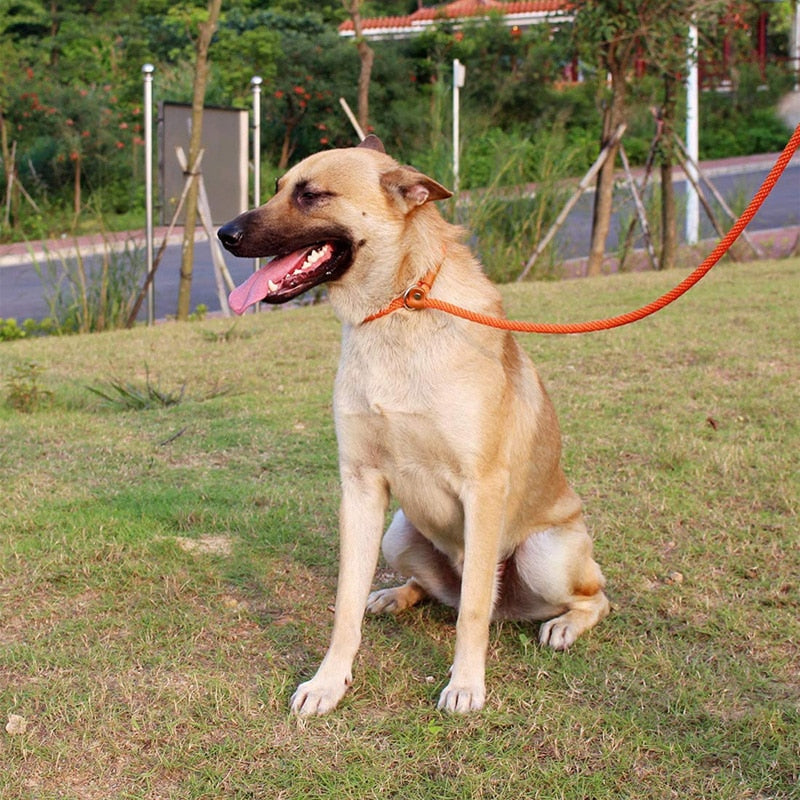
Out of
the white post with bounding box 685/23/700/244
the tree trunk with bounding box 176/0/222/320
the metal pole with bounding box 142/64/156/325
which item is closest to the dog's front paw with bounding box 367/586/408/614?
the metal pole with bounding box 142/64/156/325

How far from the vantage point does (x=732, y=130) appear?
29047 mm

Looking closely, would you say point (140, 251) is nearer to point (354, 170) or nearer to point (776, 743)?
point (354, 170)

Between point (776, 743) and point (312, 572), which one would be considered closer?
point (776, 743)

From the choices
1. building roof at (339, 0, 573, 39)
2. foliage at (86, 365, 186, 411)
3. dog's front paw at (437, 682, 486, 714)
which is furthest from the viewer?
building roof at (339, 0, 573, 39)

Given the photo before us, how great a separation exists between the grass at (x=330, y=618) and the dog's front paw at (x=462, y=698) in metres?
0.05

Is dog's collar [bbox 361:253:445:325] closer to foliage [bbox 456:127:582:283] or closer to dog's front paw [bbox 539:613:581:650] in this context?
dog's front paw [bbox 539:613:581:650]

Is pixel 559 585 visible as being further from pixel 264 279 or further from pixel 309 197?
pixel 309 197

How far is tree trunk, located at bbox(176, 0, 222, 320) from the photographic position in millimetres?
9789

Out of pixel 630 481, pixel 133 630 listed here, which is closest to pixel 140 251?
pixel 630 481

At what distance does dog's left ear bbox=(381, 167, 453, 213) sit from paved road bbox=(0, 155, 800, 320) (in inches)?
281

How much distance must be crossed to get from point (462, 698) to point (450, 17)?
91.5ft

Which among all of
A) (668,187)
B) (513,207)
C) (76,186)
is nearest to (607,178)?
(668,187)

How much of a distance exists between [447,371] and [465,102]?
21.8 m

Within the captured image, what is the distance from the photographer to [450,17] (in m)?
28.8
